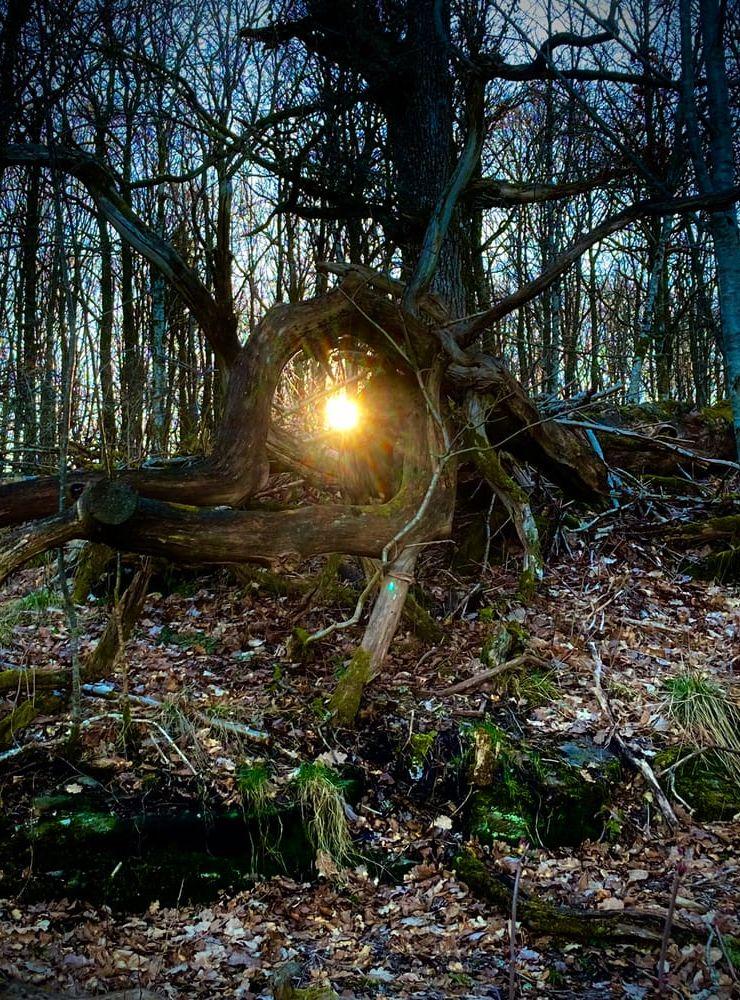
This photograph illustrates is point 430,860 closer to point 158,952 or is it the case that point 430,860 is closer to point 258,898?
point 258,898

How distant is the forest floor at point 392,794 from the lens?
337 centimetres

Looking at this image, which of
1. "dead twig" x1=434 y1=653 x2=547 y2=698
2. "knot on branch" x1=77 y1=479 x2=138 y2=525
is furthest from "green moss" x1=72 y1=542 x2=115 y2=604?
"dead twig" x1=434 y1=653 x2=547 y2=698

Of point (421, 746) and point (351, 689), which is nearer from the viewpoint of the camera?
point (421, 746)

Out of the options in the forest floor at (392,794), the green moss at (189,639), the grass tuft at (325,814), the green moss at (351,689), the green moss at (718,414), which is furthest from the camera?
the green moss at (718,414)

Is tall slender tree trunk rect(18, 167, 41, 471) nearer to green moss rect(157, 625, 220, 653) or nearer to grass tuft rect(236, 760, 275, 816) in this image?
green moss rect(157, 625, 220, 653)

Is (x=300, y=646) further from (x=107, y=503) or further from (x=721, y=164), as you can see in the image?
(x=721, y=164)

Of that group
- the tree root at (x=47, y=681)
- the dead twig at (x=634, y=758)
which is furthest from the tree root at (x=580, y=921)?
the tree root at (x=47, y=681)

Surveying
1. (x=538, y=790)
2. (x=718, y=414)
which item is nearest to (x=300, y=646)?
(x=538, y=790)

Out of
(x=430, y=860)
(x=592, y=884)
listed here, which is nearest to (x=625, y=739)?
(x=592, y=884)

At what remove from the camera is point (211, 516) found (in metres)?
5.06

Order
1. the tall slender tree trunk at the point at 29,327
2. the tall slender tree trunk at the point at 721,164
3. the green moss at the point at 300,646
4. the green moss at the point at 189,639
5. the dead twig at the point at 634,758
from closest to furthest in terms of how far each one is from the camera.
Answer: the dead twig at the point at 634,758 → the green moss at the point at 300,646 → the tall slender tree trunk at the point at 721,164 → the green moss at the point at 189,639 → the tall slender tree trunk at the point at 29,327

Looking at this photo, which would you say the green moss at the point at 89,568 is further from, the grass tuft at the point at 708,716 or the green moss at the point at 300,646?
the grass tuft at the point at 708,716

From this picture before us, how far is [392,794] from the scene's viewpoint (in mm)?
4715

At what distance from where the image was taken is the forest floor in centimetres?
337
